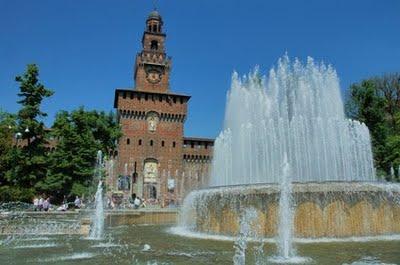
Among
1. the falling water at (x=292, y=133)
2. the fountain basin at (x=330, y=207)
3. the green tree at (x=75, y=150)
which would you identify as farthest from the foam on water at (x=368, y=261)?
the green tree at (x=75, y=150)

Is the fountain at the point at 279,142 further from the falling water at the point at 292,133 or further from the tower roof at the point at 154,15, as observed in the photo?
the tower roof at the point at 154,15

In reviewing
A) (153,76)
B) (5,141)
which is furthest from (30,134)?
(153,76)

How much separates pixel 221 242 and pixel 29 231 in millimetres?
5544

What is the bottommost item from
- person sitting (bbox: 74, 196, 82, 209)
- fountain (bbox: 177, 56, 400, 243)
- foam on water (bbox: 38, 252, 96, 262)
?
foam on water (bbox: 38, 252, 96, 262)

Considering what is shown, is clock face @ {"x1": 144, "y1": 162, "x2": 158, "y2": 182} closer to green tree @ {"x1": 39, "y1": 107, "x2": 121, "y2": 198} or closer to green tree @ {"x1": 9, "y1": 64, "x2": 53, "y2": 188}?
green tree @ {"x1": 39, "y1": 107, "x2": 121, "y2": 198}

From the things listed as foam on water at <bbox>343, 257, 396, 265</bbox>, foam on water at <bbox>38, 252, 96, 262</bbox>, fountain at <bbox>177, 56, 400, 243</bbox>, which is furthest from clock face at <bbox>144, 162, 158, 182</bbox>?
foam on water at <bbox>343, 257, 396, 265</bbox>

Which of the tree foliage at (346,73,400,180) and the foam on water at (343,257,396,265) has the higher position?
the tree foliage at (346,73,400,180)

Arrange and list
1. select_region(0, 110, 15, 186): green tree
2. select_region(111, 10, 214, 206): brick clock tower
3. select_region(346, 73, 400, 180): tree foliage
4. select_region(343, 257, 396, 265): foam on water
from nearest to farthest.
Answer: select_region(343, 257, 396, 265): foam on water < select_region(0, 110, 15, 186): green tree < select_region(346, 73, 400, 180): tree foliage < select_region(111, 10, 214, 206): brick clock tower

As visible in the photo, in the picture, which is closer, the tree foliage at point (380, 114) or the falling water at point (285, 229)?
the falling water at point (285, 229)

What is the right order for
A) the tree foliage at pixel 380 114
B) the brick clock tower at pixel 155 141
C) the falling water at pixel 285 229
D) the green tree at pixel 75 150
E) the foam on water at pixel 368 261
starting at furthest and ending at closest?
1. the brick clock tower at pixel 155 141
2. the tree foliage at pixel 380 114
3. the green tree at pixel 75 150
4. the falling water at pixel 285 229
5. the foam on water at pixel 368 261

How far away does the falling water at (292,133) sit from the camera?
17.5 meters

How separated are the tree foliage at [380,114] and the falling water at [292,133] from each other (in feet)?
30.3

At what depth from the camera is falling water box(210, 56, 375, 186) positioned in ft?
57.4

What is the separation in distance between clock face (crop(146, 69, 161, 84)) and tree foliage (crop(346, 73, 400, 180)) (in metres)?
23.0
